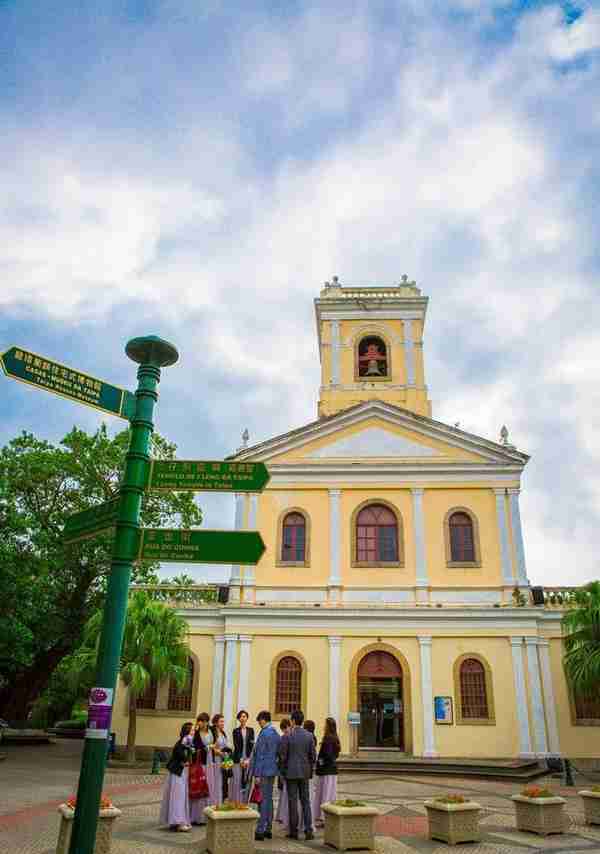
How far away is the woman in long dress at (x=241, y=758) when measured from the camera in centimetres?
1166

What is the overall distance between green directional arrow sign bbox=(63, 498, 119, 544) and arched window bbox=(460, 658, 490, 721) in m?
17.6

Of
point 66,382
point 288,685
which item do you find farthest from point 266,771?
point 288,685

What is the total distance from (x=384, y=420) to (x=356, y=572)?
5.44m

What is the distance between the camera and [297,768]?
33.4ft

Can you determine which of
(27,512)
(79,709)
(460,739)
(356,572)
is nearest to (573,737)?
(460,739)

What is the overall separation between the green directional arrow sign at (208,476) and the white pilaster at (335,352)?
20.9 m

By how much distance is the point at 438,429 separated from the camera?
79.9 ft

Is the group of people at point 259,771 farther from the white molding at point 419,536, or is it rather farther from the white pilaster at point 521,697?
the white molding at point 419,536

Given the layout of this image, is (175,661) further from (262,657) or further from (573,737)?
(573,737)

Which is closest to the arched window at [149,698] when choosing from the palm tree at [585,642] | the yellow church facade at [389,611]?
the yellow church facade at [389,611]

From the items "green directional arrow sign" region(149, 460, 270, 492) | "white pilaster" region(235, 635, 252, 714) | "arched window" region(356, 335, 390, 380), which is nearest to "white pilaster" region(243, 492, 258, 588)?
"white pilaster" region(235, 635, 252, 714)

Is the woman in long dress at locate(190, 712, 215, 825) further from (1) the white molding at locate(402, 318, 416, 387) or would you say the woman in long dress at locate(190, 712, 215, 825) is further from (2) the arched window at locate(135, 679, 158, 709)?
(1) the white molding at locate(402, 318, 416, 387)

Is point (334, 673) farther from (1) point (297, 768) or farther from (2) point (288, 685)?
(1) point (297, 768)

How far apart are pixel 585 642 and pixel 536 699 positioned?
117 inches
